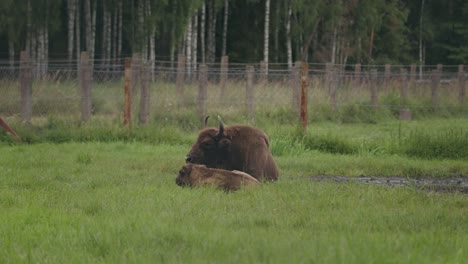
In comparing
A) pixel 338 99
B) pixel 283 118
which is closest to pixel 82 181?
pixel 283 118

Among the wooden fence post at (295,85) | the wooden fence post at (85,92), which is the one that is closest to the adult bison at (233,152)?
the wooden fence post at (85,92)

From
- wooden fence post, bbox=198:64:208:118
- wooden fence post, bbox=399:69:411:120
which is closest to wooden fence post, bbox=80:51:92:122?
wooden fence post, bbox=198:64:208:118

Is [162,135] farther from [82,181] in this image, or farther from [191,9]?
[191,9]

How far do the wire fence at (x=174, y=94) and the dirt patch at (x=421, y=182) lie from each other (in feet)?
24.1

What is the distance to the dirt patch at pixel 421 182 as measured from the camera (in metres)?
11.4

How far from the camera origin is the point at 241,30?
5466 centimetres

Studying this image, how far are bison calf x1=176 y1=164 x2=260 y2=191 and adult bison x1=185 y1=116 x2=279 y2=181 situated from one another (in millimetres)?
806

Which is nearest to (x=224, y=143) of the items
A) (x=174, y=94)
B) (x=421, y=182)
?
(x=421, y=182)

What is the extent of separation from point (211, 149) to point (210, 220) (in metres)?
3.86

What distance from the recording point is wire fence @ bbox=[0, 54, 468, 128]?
19.9m

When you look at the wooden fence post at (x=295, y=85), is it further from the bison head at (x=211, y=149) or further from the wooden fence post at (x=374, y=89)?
the bison head at (x=211, y=149)

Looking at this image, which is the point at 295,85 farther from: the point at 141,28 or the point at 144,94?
the point at 141,28

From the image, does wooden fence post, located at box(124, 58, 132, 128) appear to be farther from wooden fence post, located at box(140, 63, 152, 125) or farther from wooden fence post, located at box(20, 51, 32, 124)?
wooden fence post, located at box(20, 51, 32, 124)

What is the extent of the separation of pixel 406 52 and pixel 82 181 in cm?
5493
